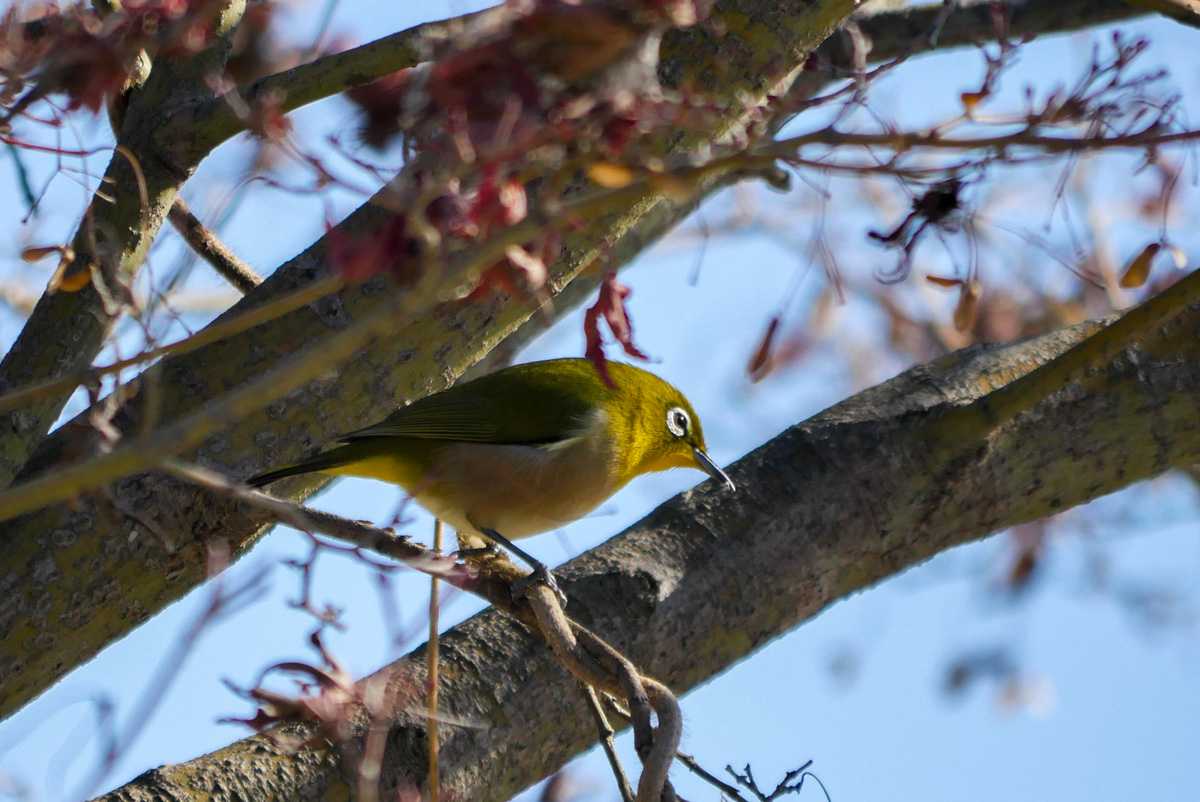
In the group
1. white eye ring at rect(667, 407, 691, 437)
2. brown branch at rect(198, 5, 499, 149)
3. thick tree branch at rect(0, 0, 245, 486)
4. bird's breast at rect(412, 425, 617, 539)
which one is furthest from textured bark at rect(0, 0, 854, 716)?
white eye ring at rect(667, 407, 691, 437)

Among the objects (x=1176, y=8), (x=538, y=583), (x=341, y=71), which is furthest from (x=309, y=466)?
(x=1176, y=8)

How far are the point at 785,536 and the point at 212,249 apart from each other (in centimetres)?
183

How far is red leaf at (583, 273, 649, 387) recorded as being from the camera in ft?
7.21

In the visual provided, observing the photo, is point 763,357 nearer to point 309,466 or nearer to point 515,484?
point 309,466

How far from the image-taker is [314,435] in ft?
11.9

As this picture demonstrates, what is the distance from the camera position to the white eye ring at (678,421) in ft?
17.9

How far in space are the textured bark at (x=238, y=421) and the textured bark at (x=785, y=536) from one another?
0.51m

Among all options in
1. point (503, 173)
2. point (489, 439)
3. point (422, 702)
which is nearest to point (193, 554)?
point (422, 702)

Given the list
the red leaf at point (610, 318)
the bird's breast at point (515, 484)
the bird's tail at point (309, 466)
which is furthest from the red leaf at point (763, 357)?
the bird's breast at point (515, 484)

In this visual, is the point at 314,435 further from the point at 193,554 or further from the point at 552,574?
the point at 552,574

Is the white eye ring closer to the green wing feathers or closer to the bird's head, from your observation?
the bird's head

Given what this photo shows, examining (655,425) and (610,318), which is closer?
(610,318)

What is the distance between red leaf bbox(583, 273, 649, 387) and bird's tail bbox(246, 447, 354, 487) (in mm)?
1509

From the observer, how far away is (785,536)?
368 cm
